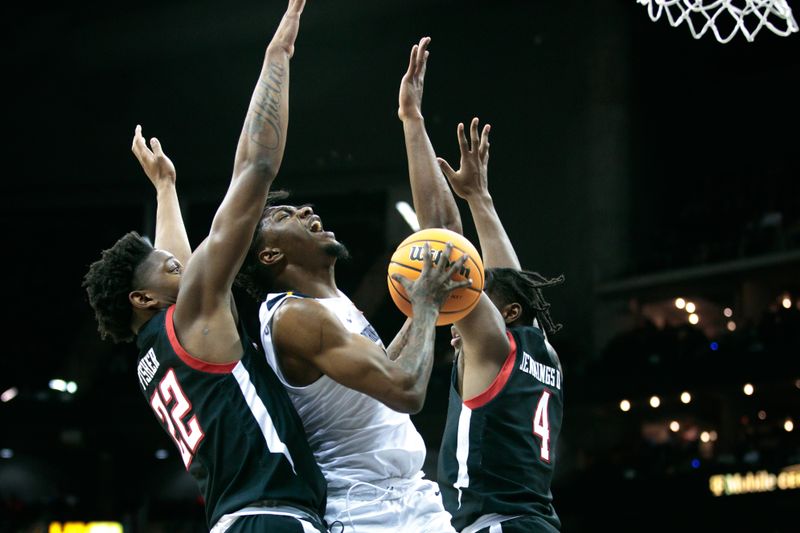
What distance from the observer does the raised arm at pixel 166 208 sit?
3.84 meters

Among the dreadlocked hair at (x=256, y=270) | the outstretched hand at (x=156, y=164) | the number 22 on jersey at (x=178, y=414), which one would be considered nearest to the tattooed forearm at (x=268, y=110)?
the dreadlocked hair at (x=256, y=270)

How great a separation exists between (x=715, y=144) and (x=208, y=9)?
443 inches

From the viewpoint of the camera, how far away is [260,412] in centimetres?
305

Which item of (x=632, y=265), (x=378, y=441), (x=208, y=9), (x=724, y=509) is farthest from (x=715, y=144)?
(x=378, y=441)

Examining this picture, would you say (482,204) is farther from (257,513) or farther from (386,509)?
(257,513)

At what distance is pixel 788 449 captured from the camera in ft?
44.0

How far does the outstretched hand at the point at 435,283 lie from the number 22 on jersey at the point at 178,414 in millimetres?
786

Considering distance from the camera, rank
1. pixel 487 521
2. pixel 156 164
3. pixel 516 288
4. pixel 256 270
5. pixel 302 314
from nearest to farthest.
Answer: pixel 302 314 < pixel 256 270 < pixel 487 521 < pixel 156 164 < pixel 516 288

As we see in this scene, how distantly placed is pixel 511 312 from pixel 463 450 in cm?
69

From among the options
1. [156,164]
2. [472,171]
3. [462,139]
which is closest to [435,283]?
[462,139]

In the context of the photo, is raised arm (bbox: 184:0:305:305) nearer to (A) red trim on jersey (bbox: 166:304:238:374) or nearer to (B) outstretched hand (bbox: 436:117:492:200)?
(A) red trim on jersey (bbox: 166:304:238:374)

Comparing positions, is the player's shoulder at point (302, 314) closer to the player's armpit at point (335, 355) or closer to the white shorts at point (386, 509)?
the player's armpit at point (335, 355)

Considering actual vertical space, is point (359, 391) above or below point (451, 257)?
below

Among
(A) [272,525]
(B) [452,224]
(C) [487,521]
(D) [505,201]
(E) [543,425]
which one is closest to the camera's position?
(A) [272,525]
